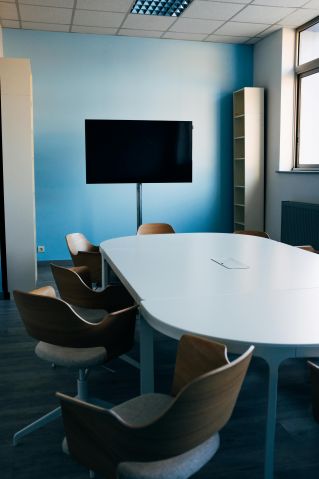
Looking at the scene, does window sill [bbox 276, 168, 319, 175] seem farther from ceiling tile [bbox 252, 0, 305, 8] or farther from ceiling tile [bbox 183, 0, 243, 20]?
ceiling tile [bbox 183, 0, 243, 20]

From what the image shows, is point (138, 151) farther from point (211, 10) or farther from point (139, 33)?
point (211, 10)

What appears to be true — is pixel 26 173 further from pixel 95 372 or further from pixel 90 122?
pixel 95 372

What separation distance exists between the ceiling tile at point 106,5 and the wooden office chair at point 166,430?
190 inches

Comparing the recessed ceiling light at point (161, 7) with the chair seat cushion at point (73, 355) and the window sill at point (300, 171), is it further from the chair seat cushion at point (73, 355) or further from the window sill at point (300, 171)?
the chair seat cushion at point (73, 355)

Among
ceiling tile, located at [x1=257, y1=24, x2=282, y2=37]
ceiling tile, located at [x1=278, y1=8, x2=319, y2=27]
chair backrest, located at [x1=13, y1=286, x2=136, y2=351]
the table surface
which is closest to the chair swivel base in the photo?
chair backrest, located at [x1=13, y1=286, x2=136, y2=351]

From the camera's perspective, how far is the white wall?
639 centimetres

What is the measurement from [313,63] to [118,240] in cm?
372

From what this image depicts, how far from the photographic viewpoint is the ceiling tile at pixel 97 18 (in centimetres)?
573

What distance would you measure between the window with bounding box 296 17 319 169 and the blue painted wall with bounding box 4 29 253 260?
990 mm

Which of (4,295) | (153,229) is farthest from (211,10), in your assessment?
(4,295)

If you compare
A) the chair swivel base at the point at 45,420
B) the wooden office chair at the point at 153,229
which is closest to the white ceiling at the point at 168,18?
the wooden office chair at the point at 153,229

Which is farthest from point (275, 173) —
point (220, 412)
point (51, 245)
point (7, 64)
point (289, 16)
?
point (220, 412)

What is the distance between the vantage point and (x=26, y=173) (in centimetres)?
506

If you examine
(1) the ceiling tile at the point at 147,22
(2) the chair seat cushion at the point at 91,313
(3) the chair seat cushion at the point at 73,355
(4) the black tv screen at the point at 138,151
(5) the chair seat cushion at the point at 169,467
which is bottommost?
(5) the chair seat cushion at the point at 169,467
